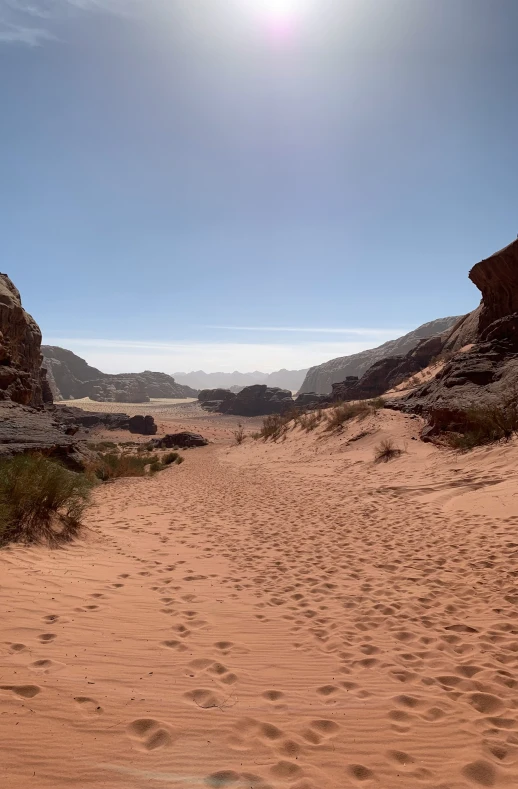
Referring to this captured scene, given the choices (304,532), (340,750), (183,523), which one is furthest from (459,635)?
(183,523)

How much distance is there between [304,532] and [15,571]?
4.75m

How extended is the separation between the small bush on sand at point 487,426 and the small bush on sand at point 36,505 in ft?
33.5

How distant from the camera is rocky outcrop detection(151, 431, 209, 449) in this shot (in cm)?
3103

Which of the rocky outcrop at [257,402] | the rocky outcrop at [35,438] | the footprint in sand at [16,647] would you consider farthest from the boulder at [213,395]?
the footprint in sand at [16,647]

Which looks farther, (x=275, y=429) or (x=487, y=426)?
(x=275, y=429)

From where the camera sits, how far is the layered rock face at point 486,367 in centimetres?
1462

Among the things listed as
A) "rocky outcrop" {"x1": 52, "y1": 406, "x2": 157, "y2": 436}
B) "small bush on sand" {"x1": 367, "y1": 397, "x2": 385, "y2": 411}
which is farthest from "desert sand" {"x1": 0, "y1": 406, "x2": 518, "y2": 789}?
"rocky outcrop" {"x1": 52, "y1": 406, "x2": 157, "y2": 436}

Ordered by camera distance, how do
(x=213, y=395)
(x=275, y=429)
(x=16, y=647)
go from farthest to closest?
(x=213, y=395), (x=275, y=429), (x=16, y=647)

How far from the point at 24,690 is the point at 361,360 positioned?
321 feet

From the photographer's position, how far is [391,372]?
121 ft

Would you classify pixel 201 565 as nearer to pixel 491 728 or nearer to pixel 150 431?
pixel 491 728

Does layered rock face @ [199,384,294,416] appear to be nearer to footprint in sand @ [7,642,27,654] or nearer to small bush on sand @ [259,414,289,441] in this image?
small bush on sand @ [259,414,289,441]

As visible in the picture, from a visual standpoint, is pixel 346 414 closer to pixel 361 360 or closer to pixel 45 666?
pixel 45 666

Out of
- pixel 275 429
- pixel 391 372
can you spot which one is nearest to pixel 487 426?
pixel 275 429
